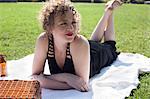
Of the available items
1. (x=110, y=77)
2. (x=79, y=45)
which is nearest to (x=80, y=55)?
(x=79, y=45)

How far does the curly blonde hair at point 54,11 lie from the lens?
3400 mm

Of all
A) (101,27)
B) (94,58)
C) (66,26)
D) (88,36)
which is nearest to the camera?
(66,26)

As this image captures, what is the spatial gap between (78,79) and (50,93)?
282 millimetres

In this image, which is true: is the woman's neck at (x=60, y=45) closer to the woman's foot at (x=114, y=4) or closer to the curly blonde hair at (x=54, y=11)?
the curly blonde hair at (x=54, y=11)

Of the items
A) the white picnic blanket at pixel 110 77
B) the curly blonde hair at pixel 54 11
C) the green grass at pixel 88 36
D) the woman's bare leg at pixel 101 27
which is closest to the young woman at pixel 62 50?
the curly blonde hair at pixel 54 11

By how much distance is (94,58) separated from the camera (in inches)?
166

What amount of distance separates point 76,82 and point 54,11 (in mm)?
666

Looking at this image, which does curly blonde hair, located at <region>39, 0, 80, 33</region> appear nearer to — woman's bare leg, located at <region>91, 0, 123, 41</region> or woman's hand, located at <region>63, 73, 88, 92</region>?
woman's hand, located at <region>63, 73, 88, 92</region>

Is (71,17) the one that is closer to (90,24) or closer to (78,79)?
(78,79)

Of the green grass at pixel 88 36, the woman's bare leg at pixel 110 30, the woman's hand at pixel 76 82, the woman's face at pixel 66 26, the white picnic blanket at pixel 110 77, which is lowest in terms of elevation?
the green grass at pixel 88 36

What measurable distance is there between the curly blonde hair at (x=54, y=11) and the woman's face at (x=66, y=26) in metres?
0.03

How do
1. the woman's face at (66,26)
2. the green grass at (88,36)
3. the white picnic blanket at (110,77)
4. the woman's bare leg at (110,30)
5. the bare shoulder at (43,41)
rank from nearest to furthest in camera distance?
the woman's face at (66,26), the white picnic blanket at (110,77), the bare shoulder at (43,41), the woman's bare leg at (110,30), the green grass at (88,36)

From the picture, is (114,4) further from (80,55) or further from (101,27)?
(80,55)

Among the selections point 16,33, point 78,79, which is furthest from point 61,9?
point 16,33
